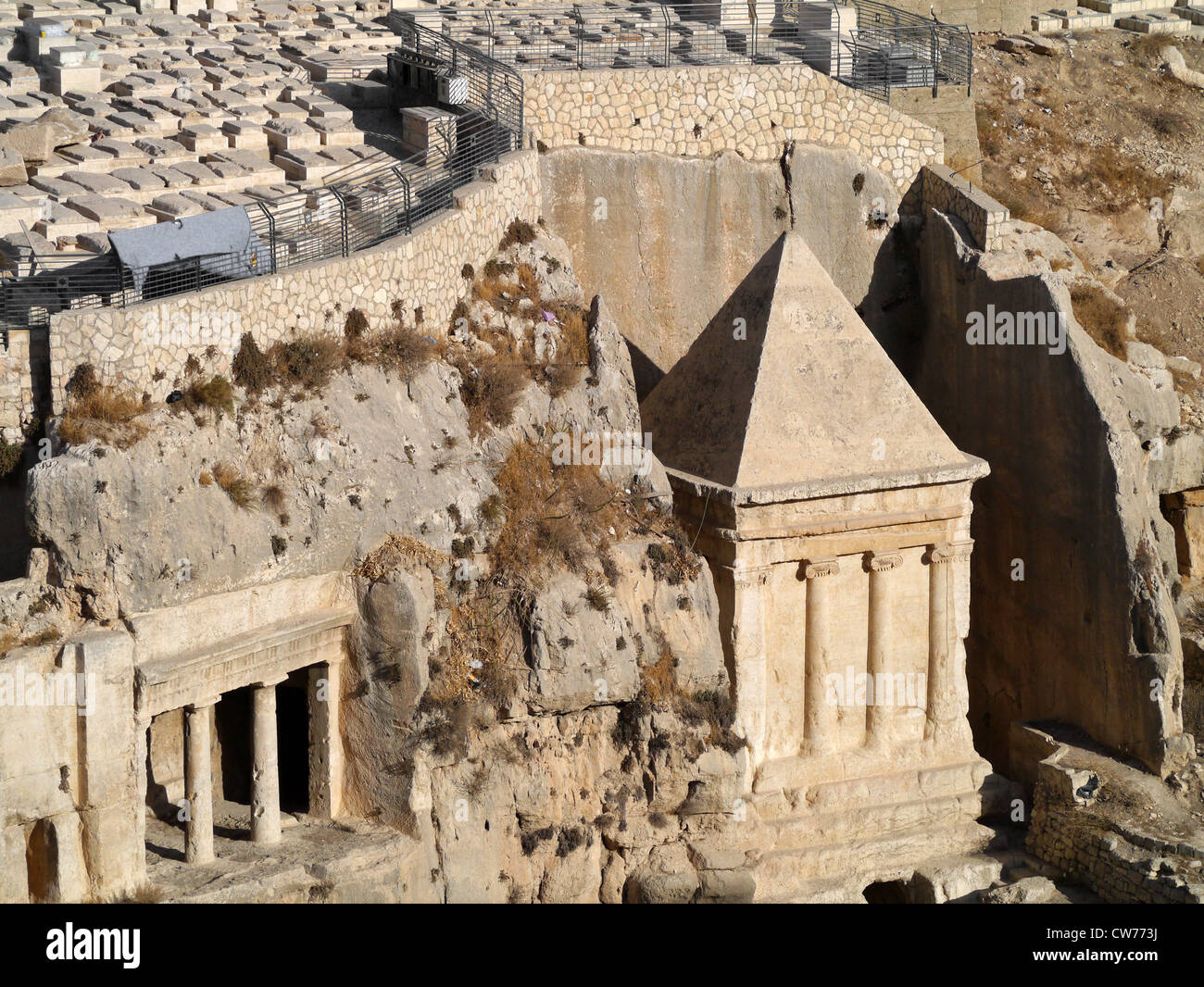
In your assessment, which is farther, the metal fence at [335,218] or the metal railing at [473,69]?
the metal railing at [473,69]

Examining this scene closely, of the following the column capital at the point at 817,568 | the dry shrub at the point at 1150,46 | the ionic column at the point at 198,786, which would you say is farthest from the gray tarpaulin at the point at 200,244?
the dry shrub at the point at 1150,46

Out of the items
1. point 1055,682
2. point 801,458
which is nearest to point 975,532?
point 1055,682

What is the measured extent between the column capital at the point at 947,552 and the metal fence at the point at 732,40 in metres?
7.62

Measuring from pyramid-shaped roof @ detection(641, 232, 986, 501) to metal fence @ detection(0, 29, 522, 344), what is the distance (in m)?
3.99

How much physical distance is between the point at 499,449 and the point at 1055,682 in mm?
8823

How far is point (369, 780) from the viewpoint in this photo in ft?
80.4

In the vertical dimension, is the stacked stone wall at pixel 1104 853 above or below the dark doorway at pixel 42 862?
below

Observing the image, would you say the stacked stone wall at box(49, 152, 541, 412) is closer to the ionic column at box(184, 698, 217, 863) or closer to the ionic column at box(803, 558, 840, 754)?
the ionic column at box(184, 698, 217, 863)

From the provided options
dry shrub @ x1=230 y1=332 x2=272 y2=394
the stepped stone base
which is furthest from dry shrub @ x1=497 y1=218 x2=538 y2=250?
the stepped stone base

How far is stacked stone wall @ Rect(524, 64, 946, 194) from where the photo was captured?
97.0 ft

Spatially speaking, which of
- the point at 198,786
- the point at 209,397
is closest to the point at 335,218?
the point at 209,397

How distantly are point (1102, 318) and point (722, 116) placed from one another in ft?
20.7

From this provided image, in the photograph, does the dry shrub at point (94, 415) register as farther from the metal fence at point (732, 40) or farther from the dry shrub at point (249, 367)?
the metal fence at point (732, 40)

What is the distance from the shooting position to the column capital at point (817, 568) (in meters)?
26.9
